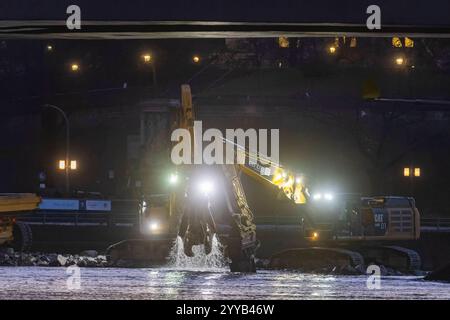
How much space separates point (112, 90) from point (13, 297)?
5768cm

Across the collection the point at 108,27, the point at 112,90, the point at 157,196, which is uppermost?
the point at 112,90

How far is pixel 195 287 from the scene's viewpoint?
2077 centimetres

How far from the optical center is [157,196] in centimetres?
2872

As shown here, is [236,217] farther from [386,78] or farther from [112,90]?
[386,78]

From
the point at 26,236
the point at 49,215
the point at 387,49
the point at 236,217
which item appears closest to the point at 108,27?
the point at 236,217

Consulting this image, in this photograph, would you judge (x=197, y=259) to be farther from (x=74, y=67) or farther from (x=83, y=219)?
(x=74, y=67)

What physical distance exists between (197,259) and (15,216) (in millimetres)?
7451

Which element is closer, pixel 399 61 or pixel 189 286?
pixel 189 286

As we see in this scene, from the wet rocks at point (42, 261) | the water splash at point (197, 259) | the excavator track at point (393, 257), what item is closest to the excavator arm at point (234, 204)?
the water splash at point (197, 259)

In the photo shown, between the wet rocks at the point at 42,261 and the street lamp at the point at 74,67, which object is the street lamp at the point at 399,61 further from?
the wet rocks at the point at 42,261

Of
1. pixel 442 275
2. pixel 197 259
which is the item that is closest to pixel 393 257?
pixel 197 259

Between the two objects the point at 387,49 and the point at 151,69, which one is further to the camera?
the point at 387,49

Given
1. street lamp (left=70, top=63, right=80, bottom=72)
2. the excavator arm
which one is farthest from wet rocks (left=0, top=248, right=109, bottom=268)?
street lamp (left=70, top=63, right=80, bottom=72)
